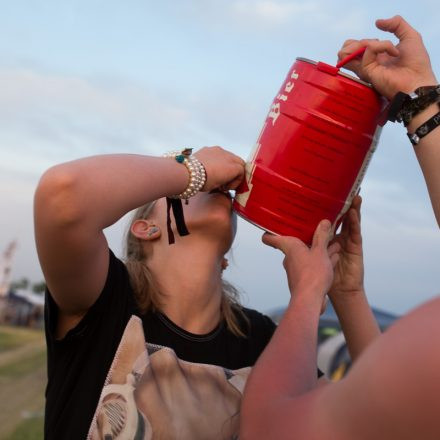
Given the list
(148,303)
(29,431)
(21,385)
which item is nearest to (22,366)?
(21,385)

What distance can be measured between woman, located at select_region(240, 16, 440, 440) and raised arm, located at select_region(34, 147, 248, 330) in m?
0.37

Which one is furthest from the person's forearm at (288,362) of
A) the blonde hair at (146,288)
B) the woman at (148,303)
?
the blonde hair at (146,288)

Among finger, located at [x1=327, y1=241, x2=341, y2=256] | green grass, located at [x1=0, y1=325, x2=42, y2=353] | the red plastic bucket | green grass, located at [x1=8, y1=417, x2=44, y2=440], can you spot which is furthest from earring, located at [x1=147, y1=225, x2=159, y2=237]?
green grass, located at [x1=0, y1=325, x2=42, y2=353]

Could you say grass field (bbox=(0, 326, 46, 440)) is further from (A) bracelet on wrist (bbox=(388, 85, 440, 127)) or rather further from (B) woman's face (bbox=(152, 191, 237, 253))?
(A) bracelet on wrist (bbox=(388, 85, 440, 127))

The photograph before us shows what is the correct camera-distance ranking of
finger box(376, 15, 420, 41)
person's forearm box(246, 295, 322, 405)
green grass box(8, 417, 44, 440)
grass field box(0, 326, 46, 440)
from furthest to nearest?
grass field box(0, 326, 46, 440) → green grass box(8, 417, 44, 440) → finger box(376, 15, 420, 41) → person's forearm box(246, 295, 322, 405)

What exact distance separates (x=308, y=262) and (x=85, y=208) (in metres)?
0.58

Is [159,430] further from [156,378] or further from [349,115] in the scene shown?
[349,115]

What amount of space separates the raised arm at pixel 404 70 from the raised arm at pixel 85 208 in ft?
1.75

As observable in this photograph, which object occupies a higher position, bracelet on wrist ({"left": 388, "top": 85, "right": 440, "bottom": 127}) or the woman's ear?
bracelet on wrist ({"left": 388, "top": 85, "right": 440, "bottom": 127})

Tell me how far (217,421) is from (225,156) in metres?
0.76

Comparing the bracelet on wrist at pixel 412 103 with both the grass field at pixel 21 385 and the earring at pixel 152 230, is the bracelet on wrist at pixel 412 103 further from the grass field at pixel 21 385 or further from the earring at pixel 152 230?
the grass field at pixel 21 385

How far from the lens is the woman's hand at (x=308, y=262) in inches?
63.1

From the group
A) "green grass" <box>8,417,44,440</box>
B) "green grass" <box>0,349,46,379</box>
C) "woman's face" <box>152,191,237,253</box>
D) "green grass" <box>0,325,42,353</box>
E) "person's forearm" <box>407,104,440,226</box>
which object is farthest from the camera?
"green grass" <box>0,325,42,353</box>

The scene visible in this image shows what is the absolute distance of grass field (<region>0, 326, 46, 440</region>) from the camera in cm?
582
